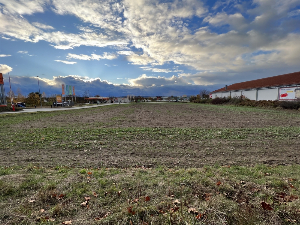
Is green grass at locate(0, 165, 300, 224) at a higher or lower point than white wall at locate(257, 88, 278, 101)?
lower

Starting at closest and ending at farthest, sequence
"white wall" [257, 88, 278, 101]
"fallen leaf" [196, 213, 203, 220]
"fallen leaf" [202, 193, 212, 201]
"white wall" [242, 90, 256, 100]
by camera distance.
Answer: "fallen leaf" [196, 213, 203, 220] → "fallen leaf" [202, 193, 212, 201] → "white wall" [257, 88, 278, 101] → "white wall" [242, 90, 256, 100]

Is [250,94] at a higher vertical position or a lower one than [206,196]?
higher

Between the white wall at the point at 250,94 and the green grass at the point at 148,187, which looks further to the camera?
the white wall at the point at 250,94

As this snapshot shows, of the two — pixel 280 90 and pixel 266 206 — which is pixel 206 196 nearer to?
pixel 266 206

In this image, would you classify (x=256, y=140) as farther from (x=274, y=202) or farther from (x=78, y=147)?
(x=78, y=147)

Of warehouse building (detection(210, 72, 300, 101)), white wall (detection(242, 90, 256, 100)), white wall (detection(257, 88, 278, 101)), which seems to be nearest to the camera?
warehouse building (detection(210, 72, 300, 101))

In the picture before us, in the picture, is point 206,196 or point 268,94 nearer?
point 206,196

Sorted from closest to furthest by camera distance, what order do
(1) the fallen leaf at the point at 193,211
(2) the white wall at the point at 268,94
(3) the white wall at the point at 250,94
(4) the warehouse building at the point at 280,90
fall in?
(1) the fallen leaf at the point at 193,211 → (4) the warehouse building at the point at 280,90 → (2) the white wall at the point at 268,94 → (3) the white wall at the point at 250,94

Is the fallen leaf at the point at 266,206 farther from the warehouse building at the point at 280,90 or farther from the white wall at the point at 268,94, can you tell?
the white wall at the point at 268,94

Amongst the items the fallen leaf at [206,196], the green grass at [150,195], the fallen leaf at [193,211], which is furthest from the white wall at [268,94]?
the fallen leaf at [193,211]

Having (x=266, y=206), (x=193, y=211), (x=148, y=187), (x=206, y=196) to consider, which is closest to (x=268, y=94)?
(x=266, y=206)

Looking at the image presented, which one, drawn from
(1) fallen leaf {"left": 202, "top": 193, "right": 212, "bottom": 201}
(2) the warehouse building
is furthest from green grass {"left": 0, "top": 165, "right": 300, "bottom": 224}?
(2) the warehouse building

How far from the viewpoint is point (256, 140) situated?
853 centimetres

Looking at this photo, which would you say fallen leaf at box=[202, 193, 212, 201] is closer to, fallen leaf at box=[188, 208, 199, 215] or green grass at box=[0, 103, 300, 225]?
green grass at box=[0, 103, 300, 225]
